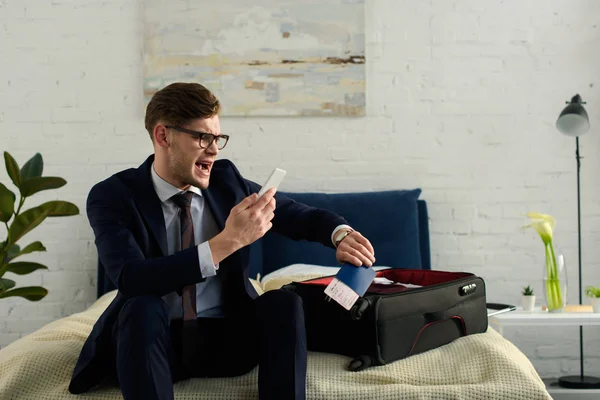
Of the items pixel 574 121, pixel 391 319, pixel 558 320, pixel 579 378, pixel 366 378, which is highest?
pixel 574 121

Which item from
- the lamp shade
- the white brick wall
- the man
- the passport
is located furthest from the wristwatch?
the lamp shade

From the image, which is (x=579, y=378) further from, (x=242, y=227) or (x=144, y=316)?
(x=144, y=316)

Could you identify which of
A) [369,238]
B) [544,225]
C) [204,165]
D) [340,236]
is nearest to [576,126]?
[544,225]

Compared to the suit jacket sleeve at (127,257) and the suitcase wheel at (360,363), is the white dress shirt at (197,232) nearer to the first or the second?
the suit jacket sleeve at (127,257)

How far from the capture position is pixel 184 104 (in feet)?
6.32

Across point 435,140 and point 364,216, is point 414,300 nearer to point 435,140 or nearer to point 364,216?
point 364,216

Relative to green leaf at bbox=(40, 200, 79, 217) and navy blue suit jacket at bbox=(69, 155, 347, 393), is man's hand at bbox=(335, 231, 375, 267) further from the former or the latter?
green leaf at bbox=(40, 200, 79, 217)

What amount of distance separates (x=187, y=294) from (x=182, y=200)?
27 cm

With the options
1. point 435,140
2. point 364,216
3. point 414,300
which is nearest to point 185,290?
point 414,300

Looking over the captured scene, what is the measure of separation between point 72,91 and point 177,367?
2102 mm

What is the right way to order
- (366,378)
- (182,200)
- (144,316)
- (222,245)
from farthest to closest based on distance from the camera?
(182,200)
(366,378)
(222,245)
(144,316)

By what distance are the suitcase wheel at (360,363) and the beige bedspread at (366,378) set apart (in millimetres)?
17

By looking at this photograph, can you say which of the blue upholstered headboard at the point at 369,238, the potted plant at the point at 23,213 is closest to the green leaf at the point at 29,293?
the potted plant at the point at 23,213

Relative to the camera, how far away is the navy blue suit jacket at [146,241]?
5.60ft
